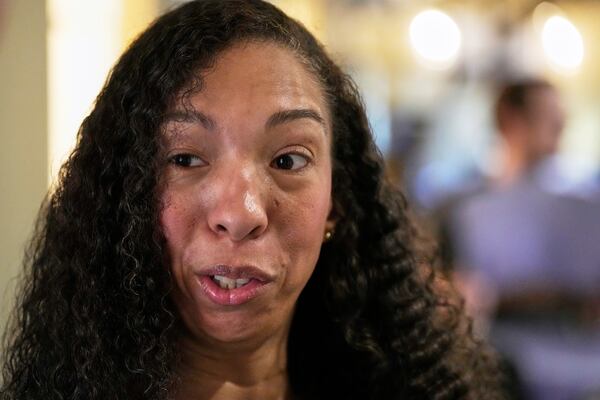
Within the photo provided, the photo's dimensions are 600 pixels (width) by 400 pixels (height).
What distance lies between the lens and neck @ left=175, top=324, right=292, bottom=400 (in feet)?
4.35

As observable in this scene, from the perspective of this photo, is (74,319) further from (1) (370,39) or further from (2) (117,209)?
(1) (370,39)

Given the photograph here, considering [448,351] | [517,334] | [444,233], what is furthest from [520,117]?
[448,351]

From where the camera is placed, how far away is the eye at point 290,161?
1284 millimetres

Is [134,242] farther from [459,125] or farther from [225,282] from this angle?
[459,125]

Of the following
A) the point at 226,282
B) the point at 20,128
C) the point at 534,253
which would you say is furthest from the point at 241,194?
the point at 534,253

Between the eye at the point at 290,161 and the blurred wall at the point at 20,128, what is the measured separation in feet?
1.99

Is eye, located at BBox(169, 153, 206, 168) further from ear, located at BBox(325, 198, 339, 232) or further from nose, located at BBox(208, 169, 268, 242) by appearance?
ear, located at BBox(325, 198, 339, 232)

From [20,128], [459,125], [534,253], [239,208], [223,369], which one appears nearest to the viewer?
[239,208]

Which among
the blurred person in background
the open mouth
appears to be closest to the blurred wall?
the open mouth

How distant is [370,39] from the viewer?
21.6 feet

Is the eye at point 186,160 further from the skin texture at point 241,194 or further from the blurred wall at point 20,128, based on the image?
the blurred wall at point 20,128

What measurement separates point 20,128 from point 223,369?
621 mm

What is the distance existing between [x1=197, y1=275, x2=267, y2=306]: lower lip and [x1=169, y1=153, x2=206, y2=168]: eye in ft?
0.46

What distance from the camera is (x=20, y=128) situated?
1694 mm
